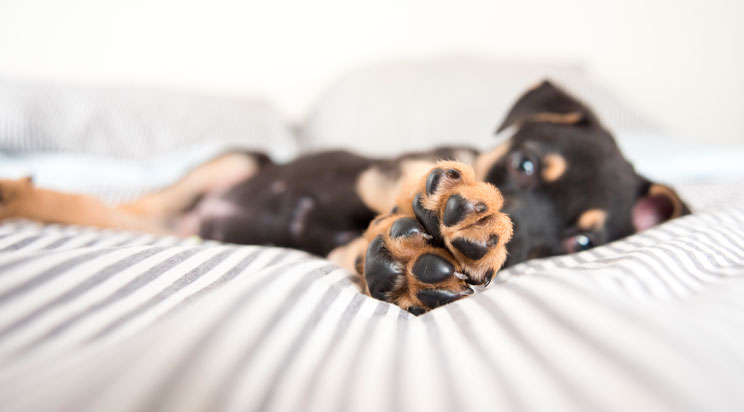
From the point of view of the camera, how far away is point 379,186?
1.22 metres

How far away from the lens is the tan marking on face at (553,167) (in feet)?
3.65

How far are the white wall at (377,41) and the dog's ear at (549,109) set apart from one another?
199 cm

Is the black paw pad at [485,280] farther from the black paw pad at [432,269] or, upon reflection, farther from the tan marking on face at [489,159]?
the tan marking on face at [489,159]

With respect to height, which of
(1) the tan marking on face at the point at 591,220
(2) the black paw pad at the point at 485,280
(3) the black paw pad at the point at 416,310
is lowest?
(3) the black paw pad at the point at 416,310

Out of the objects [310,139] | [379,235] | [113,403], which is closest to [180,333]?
[113,403]

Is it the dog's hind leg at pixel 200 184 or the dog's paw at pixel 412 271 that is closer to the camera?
the dog's paw at pixel 412 271

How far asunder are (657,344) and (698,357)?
3cm

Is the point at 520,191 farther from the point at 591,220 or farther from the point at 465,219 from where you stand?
the point at 465,219

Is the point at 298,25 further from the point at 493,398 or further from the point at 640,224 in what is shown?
the point at 493,398

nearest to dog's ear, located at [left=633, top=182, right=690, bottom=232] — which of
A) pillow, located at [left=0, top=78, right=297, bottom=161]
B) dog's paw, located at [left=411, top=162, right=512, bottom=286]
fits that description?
dog's paw, located at [left=411, top=162, right=512, bottom=286]

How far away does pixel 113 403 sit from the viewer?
29cm

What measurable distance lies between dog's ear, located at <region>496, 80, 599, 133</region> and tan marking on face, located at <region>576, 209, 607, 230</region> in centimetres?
33

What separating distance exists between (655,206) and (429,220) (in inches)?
36.1

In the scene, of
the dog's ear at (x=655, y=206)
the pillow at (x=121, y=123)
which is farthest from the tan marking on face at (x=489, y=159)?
the pillow at (x=121, y=123)
